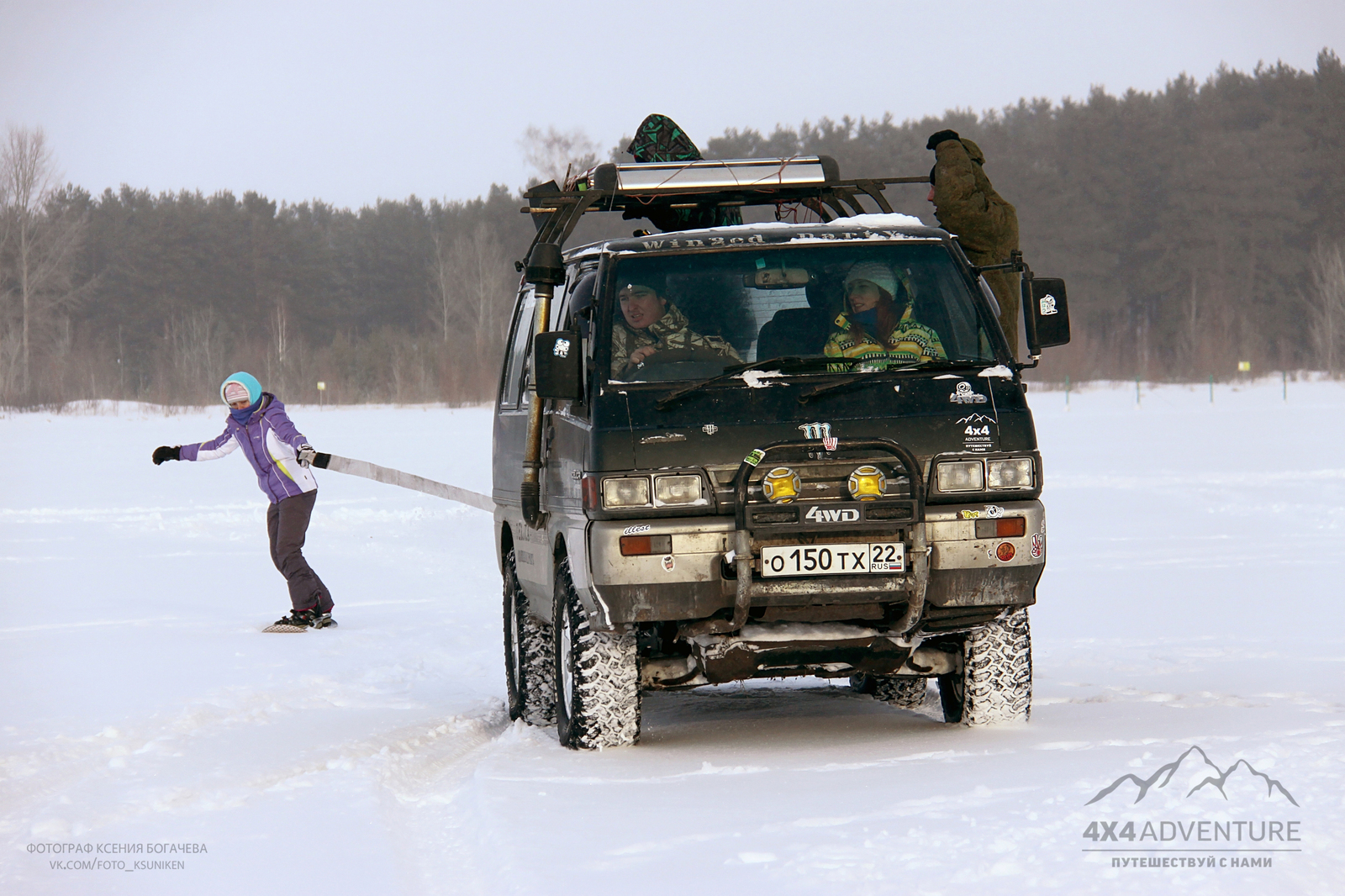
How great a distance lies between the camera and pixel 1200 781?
447 centimetres

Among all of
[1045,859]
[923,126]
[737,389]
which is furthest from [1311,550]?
[923,126]

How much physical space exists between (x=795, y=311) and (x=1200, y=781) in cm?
246

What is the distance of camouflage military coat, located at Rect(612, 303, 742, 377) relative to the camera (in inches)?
231

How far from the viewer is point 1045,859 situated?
12.6 feet

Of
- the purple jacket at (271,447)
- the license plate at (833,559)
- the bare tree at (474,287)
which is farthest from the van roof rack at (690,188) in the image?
the bare tree at (474,287)

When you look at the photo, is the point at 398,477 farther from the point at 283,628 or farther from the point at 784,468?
the point at 784,468

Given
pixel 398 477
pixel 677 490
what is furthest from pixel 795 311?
pixel 398 477

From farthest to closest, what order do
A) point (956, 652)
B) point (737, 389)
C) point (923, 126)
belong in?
1. point (923, 126)
2. point (956, 652)
3. point (737, 389)

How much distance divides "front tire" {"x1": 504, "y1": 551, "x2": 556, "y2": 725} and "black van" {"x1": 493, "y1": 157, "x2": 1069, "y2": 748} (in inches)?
17.9

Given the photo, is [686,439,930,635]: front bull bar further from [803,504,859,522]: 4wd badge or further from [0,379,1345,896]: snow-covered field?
[0,379,1345,896]: snow-covered field

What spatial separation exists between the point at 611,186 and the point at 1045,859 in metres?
4.34

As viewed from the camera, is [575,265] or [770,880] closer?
[770,880]

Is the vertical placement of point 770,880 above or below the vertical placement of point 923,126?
below

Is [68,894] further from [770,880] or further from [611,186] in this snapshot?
[611,186]
